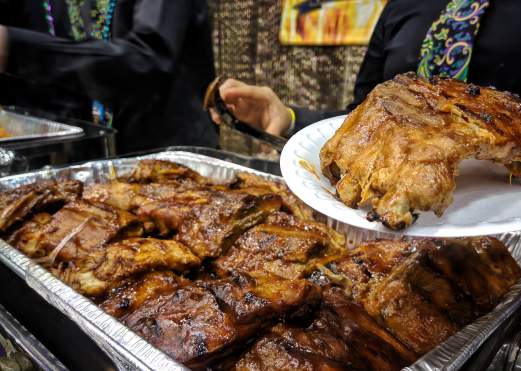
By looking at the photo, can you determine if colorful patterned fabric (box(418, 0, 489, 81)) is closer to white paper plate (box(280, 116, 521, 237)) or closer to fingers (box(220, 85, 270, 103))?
fingers (box(220, 85, 270, 103))

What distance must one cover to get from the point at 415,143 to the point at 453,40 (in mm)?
1723

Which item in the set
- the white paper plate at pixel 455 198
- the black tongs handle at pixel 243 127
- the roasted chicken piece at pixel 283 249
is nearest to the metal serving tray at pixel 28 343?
the roasted chicken piece at pixel 283 249

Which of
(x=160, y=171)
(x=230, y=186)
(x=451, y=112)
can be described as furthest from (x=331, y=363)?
(x=160, y=171)

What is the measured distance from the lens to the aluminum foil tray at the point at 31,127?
2973 millimetres

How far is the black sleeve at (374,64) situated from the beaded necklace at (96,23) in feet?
6.44

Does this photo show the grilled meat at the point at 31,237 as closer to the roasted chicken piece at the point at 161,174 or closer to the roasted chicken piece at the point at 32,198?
the roasted chicken piece at the point at 32,198

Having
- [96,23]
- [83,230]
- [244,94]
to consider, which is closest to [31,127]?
[96,23]

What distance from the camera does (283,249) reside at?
1.50m

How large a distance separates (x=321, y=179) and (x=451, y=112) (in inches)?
15.4

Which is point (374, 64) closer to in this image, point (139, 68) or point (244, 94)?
point (244, 94)

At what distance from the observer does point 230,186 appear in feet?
6.66

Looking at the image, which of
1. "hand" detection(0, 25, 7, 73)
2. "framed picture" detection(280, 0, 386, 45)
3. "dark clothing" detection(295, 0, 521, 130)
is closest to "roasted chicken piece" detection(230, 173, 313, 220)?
"dark clothing" detection(295, 0, 521, 130)

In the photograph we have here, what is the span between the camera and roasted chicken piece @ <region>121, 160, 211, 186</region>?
2.09m

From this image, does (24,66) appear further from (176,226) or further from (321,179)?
(321,179)
